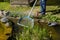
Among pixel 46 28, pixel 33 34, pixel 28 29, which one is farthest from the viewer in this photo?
pixel 46 28

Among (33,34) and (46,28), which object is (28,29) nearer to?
(33,34)

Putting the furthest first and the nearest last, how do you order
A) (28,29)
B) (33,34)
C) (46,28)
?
1. (46,28)
2. (28,29)
3. (33,34)

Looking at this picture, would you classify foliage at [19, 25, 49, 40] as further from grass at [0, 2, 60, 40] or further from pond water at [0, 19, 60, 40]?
pond water at [0, 19, 60, 40]

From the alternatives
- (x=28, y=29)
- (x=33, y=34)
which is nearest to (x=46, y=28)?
(x=28, y=29)

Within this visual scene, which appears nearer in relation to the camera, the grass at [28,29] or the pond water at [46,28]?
the grass at [28,29]

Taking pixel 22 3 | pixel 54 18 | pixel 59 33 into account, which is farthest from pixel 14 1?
pixel 59 33

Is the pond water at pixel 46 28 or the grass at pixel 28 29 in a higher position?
the grass at pixel 28 29

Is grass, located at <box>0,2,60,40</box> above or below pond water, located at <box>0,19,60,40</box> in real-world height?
above

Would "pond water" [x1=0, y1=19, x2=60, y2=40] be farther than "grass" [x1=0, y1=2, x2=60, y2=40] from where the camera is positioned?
Yes

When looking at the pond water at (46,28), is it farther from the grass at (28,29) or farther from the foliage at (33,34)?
the foliage at (33,34)

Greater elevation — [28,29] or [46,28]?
[28,29]

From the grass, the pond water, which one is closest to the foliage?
the grass

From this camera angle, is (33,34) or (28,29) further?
(28,29)

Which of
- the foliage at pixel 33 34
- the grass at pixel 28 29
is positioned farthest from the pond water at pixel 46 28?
the foliage at pixel 33 34
